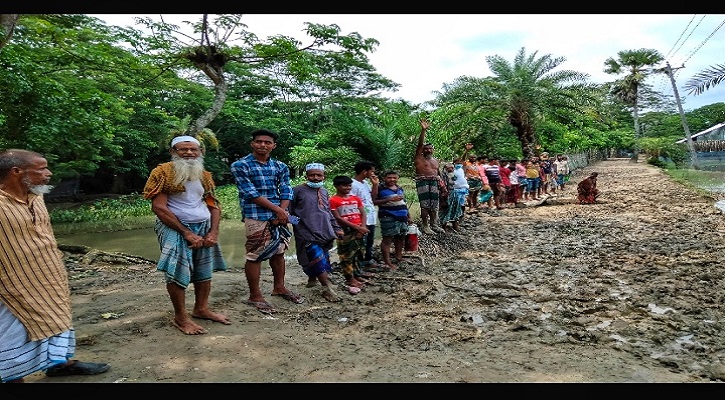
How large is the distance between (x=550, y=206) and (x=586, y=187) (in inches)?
40.7

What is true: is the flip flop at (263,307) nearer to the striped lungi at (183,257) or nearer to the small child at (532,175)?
the striped lungi at (183,257)

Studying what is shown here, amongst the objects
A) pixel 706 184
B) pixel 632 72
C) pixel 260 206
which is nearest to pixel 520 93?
pixel 706 184

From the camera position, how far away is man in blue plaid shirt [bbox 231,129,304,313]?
13.2 ft

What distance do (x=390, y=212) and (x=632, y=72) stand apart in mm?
45516

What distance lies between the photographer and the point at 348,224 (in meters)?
5.00

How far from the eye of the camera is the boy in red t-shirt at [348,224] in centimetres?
505

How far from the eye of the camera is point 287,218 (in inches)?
164

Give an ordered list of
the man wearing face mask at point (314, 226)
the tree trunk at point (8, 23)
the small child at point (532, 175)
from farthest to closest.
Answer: the small child at point (532, 175) → the man wearing face mask at point (314, 226) → the tree trunk at point (8, 23)

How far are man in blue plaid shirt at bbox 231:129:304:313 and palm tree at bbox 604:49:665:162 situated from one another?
143 ft

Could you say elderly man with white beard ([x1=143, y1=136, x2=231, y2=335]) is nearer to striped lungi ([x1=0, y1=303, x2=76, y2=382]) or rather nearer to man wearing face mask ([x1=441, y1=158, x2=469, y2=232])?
striped lungi ([x1=0, y1=303, x2=76, y2=382])

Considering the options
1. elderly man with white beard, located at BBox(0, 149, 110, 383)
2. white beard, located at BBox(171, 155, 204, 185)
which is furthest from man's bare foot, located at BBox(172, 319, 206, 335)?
white beard, located at BBox(171, 155, 204, 185)

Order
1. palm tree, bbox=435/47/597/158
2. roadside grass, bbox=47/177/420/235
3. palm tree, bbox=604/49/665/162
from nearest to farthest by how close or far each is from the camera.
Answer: roadside grass, bbox=47/177/420/235 < palm tree, bbox=435/47/597/158 < palm tree, bbox=604/49/665/162

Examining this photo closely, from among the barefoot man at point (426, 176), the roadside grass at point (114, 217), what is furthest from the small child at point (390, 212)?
the roadside grass at point (114, 217)

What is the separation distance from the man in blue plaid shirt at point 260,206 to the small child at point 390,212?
1.94m
